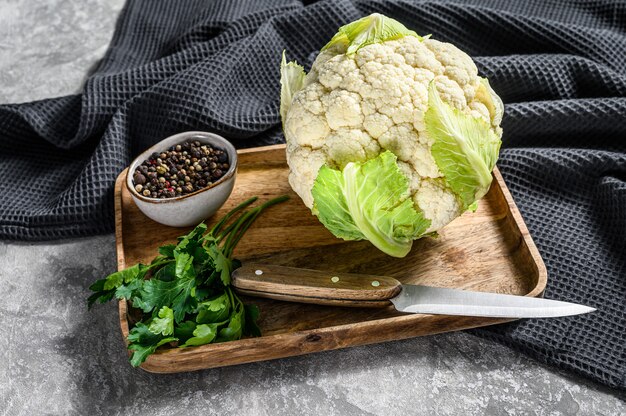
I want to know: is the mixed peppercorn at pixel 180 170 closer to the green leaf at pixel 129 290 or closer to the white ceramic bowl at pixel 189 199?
the white ceramic bowl at pixel 189 199

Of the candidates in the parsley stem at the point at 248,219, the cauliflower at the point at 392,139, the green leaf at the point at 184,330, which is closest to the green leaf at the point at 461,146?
the cauliflower at the point at 392,139

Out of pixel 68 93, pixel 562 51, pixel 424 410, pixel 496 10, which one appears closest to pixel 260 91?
pixel 68 93

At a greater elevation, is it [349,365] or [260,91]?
[260,91]

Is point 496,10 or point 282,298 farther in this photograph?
point 496,10

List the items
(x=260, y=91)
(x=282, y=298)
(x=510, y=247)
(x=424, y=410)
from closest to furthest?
(x=424, y=410) < (x=282, y=298) < (x=510, y=247) < (x=260, y=91)

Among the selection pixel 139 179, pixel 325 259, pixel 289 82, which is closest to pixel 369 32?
pixel 289 82

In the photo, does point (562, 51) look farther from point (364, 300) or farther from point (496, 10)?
point (364, 300)

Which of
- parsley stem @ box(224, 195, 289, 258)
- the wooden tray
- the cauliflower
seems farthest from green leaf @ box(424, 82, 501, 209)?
parsley stem @ box(224, 195, 289, 258)

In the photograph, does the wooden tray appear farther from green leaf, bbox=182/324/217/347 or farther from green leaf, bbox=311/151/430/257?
green leaf, bbox=311/151/430/257
